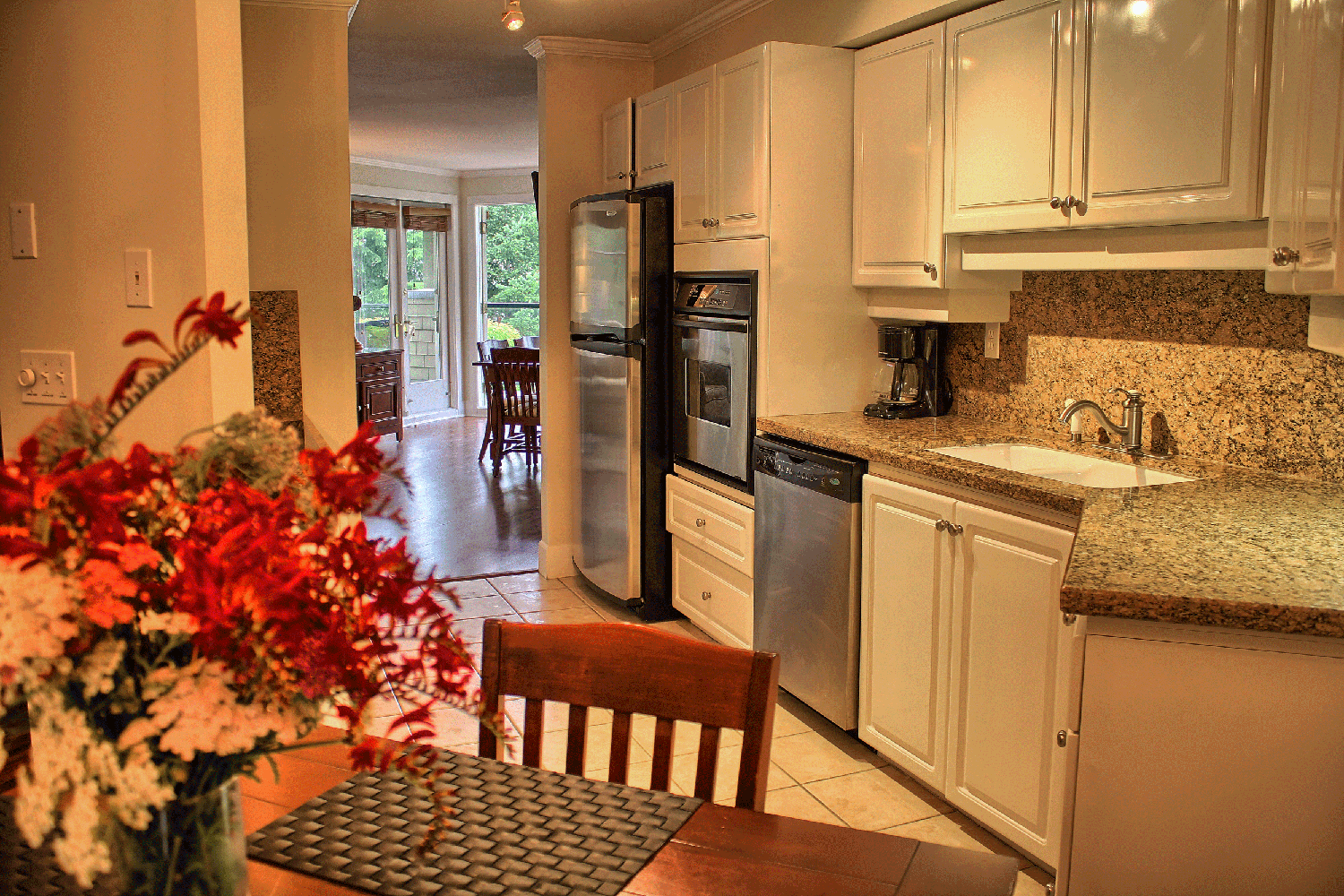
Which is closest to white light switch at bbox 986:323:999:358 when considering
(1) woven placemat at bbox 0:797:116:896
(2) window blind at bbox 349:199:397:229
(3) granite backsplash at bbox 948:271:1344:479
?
(3) granite backsplash at bbox 948:271:1344:479

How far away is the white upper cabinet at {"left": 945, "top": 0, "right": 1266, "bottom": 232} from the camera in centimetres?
227

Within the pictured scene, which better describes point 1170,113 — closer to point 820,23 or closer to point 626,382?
point 820,23

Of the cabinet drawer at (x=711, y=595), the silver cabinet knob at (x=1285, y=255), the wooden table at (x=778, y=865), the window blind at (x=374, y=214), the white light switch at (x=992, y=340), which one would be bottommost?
the cabinet drawer at (x=711, y=595)

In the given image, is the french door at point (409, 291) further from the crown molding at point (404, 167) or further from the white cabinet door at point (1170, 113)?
the white cabinet door at point (1170, 113)

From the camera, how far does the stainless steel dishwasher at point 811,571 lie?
308 cm

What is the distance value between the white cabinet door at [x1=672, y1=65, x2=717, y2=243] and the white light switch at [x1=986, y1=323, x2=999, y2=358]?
1.02 metres

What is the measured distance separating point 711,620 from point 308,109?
220 centimetres

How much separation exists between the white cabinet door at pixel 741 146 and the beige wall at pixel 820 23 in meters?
0.25

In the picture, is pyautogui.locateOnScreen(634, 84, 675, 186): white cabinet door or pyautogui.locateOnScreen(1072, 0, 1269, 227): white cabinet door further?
pyautogui.locateOnScreen(634, 84, 675, 186): white cabinet door

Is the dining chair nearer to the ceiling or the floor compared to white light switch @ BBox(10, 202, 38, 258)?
nearer to the floor

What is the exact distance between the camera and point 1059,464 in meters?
3.04

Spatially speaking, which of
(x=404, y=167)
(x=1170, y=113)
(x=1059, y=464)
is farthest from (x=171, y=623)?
(x=404, y=167)

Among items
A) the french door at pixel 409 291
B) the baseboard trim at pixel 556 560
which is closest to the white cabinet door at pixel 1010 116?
the baseboard trim at pixel 556 560

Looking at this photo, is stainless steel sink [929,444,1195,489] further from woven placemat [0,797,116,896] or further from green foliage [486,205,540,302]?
green foliage [486,205,540,302]
